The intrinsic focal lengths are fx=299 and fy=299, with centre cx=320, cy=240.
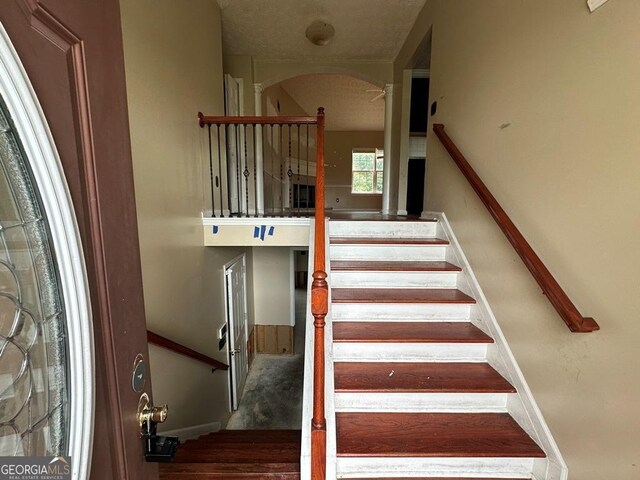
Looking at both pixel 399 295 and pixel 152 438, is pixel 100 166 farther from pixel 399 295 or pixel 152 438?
pixel 399 295

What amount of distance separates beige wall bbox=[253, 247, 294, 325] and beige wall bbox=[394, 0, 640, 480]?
3493 millimetres

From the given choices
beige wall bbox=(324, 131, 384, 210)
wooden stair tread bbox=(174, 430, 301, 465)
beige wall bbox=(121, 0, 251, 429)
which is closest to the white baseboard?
beige wall bbox=(121, 0, 251, 429)

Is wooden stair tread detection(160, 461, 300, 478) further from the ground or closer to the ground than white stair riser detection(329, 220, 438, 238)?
closer to the ground

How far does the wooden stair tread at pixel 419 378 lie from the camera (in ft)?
5.20

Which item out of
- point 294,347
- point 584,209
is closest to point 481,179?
point 584,209

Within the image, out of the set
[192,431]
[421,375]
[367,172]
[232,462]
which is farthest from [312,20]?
[367,172]

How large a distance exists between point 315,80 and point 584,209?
19.9ft

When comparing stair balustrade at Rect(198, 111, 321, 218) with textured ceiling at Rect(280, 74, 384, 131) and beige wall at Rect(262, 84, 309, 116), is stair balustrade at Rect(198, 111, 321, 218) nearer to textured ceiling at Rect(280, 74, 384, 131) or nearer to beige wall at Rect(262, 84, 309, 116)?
beige wall at Rect(262, 84, 309, 116)

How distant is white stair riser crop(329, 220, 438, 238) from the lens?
271 centimetres

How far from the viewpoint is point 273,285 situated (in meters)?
5.11

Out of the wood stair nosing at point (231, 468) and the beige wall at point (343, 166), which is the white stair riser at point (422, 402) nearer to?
the wood stair nosing at point (231, 468)

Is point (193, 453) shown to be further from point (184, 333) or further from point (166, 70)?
point (166, 70)

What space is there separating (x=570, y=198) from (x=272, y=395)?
14.1ft

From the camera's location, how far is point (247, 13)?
10.6 feet
